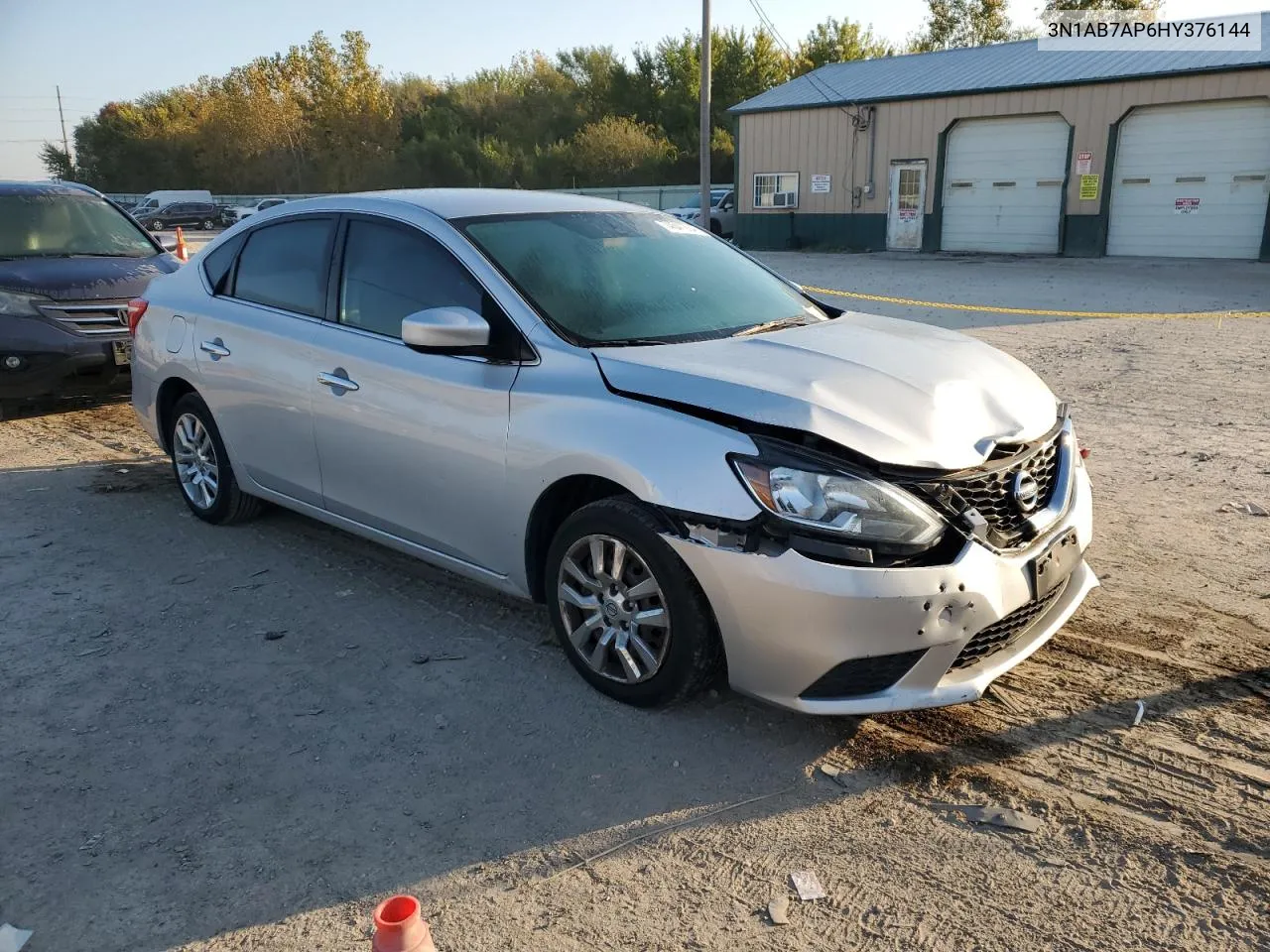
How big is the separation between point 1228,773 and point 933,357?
5.59 ft

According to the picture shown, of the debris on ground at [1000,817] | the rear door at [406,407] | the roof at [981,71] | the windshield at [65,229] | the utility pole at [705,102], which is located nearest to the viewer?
the debris on ground at [1000,817]

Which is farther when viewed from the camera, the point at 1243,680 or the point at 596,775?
the point at 1243,680

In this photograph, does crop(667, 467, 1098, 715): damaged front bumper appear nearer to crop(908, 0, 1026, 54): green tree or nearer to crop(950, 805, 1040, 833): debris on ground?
crop(950, 805, 1040, 833): debris on ground

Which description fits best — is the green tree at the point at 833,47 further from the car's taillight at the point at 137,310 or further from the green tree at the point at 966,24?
the car's taillight at the point at 137,310

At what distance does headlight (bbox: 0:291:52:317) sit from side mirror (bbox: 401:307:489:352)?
534cm

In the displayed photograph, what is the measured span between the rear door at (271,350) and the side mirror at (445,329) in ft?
3.30

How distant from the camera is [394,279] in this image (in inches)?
173

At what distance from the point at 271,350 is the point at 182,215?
47.2 meters

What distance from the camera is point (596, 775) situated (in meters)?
3.23

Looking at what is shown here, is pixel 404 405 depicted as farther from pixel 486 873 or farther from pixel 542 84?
pixel 542 84

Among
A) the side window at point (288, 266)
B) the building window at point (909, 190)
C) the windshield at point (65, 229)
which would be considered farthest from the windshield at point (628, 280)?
the building window at point (909, 190)

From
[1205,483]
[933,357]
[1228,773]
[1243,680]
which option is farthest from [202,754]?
A: [1205,483]

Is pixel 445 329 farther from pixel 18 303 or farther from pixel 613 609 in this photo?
pixel 18 303

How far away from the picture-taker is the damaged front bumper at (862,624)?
3.01 metres
